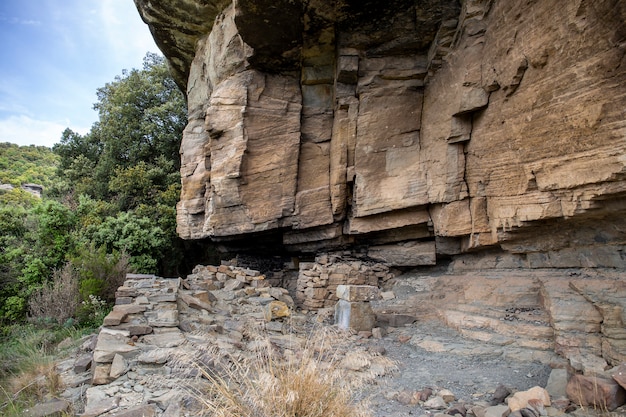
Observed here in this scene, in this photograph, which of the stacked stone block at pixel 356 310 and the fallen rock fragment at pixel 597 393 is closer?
the fallen rock fragment at pixel 597 393

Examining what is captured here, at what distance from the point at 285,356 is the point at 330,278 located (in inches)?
159

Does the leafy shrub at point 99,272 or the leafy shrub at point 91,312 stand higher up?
the leafy shrub at point 99,272

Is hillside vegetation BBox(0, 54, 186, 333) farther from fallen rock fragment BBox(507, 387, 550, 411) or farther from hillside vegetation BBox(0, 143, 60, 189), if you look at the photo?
fallen rock fragment BBox(507, 387, 550, 411)

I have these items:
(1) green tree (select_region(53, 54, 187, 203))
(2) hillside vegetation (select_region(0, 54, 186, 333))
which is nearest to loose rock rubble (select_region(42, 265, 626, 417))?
(2) hillside vegetation (select_region(0, 54, 186, 333))

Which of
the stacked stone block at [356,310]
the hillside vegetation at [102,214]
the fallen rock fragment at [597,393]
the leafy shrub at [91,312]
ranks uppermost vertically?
the hillside vegetation at [102,214]

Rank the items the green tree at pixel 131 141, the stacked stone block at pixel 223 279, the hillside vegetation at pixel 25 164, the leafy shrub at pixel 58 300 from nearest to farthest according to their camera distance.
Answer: the stacked stone block at pixel 223 279
the leafy shrub at pixel 58 300
the green tree at pixel 131 141
the hillside vegetation at pixel 25 164

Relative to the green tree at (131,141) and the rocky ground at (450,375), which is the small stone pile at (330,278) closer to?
the rocky ground at (450,375)

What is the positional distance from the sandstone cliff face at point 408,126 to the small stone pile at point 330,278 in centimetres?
44

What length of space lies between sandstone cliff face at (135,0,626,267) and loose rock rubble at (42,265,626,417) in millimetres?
2064

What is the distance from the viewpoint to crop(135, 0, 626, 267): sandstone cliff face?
4812 mm

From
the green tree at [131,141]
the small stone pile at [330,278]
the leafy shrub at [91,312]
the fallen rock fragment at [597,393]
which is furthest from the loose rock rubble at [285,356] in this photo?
the green tree at [131,141]

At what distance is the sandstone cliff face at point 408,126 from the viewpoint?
15.8ft

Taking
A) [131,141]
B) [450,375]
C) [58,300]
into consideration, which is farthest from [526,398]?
[131,141]

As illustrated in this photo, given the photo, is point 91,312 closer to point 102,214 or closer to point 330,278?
point 102,214
